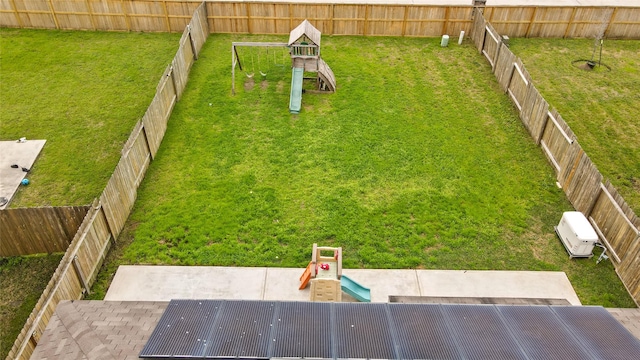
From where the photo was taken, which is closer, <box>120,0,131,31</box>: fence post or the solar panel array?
the solar panel array

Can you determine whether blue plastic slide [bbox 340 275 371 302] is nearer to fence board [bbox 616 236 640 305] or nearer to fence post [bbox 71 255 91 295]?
fence post [bbox 71 255 91 295]

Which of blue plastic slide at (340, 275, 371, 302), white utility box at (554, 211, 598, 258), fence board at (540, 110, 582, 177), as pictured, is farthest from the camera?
fence board at (540, 110, 582, 177)

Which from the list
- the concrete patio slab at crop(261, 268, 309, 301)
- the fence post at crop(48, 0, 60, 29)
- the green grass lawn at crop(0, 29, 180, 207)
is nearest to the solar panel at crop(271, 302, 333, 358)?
the concrete patio slab at crop(261, 268, 309, 301)

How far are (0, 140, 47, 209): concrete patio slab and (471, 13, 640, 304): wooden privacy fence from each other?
14.7 m

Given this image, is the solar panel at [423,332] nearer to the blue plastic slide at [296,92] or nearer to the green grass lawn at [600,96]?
the green grass lawn at [600,96]

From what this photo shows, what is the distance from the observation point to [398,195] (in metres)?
12.8

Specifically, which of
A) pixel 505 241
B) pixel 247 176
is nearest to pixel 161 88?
pixel 247 176

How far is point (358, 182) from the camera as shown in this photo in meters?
13.2

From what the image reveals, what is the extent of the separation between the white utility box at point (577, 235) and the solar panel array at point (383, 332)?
3.33 m

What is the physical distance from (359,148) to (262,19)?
9.39 m

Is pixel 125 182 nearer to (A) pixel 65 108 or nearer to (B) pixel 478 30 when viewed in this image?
(A) pixel 65 108

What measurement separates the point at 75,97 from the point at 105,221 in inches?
317

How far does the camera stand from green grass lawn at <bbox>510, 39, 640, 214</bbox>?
13.8 meters

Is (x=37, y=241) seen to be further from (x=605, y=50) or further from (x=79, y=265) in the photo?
(x=605, y=50)
